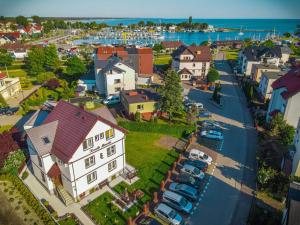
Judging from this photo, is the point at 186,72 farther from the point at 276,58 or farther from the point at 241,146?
the point at 241,146

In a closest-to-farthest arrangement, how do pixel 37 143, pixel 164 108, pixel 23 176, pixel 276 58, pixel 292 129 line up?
pixel 37 143, pixel 23 176, pixel 292 129, pixel 164 108, pixel 276 58

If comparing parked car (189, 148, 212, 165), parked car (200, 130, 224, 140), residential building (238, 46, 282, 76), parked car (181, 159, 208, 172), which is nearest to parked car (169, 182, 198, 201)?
parked car (181, 159, 208, 172)

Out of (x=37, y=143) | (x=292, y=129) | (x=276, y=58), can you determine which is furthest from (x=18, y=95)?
(x=276, y=58)

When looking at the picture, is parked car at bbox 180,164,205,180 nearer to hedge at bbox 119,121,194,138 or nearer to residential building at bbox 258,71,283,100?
hedge at bbox 119,121,194,138

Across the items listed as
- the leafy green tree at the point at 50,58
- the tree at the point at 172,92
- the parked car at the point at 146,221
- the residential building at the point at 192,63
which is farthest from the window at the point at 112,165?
the leafy green tree at the point at 50,58

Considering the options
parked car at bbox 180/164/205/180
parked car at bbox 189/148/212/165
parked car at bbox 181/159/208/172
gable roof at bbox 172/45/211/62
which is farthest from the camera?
gable roof at bbox 172/45/211/62

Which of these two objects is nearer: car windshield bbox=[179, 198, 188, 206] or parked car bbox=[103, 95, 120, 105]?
car windshield bbox=[179, 198, 188, 206]

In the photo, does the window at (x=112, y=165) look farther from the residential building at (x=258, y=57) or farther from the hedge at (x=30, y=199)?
the residential building at (x=258, y=57)
